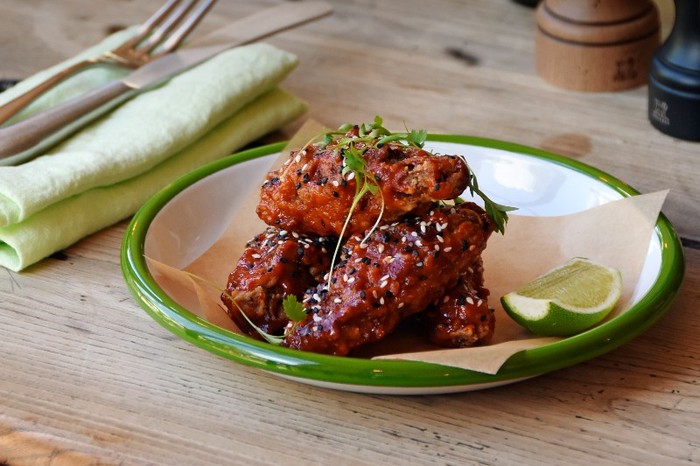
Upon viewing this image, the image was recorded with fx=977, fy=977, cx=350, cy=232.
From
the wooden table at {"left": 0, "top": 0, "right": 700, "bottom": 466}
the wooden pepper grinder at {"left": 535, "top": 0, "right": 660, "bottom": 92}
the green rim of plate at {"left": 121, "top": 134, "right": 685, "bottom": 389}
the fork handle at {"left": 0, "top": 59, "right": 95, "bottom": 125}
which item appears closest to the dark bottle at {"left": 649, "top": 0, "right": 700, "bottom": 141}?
the wooden table at {"left": 0, "top": 0, "right": 700, "bottom": 466}

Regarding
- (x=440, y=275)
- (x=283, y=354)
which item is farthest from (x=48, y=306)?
(x=440, y=275)

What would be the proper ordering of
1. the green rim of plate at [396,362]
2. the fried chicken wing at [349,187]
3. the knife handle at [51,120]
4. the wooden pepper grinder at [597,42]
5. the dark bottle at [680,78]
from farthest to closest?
the wooden pepper grinder at [597,42] < the dark bottle at [680,78] < the knife handle at [51,120] < the fried chicken wing at [349,187] < the green rim of plate at [396,362]

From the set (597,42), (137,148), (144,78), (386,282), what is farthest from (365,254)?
(597,42)

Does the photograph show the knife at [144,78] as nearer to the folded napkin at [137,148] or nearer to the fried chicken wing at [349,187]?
the folded napkin at [137,148]

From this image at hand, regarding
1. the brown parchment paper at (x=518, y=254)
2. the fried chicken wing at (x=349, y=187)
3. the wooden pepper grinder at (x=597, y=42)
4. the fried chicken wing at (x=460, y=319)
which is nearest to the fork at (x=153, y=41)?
the brown parchment paper at (x=518, y=254)

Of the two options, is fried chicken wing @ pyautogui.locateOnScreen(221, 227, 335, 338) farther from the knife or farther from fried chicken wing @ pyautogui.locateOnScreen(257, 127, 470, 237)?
the knife

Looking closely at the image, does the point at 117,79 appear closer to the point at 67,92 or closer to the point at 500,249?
the point at 67,92
